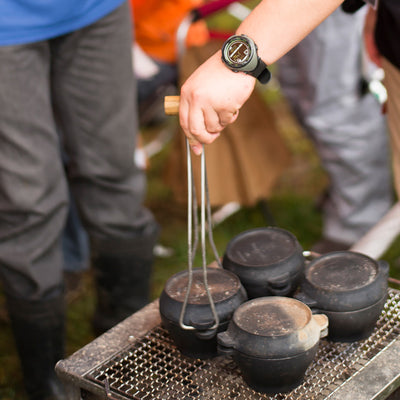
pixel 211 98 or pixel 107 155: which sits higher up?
pixel 211 98

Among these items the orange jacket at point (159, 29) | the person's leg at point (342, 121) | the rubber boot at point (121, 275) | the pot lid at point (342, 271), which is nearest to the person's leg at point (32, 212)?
the rubber boot at point (121, 275)

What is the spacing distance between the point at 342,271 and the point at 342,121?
124 cm

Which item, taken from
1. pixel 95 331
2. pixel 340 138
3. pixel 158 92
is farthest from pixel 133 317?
pixel 158 92

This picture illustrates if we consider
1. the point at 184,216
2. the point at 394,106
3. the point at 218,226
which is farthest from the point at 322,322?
the point at 184,216

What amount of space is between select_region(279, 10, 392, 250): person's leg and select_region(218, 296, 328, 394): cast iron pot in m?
1.37

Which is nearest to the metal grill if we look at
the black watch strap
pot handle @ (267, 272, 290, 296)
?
pot handle @ (267, 272, 290, 296)

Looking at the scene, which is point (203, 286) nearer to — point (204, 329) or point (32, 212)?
point (204, 329)

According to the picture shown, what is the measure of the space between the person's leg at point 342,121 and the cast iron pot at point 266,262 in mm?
1086

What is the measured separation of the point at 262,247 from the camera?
161cm

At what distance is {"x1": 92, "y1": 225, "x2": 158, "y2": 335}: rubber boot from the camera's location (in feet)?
7.12

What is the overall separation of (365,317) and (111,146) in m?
0.93

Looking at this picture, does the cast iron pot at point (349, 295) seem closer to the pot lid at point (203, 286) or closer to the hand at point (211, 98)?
the pot lid at point (203, 286)

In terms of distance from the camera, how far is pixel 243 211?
3.21m

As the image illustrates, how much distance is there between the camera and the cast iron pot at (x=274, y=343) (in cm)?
130
